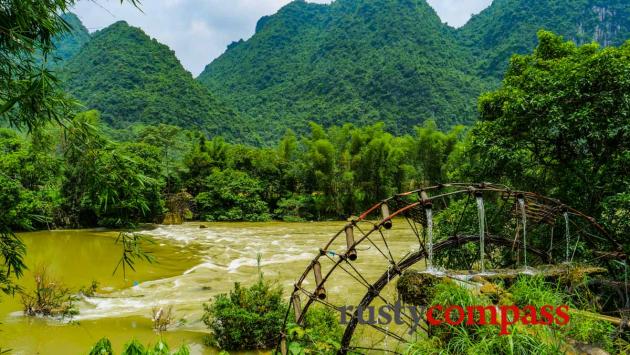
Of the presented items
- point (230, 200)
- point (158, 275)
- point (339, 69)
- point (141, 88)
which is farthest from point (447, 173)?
point (339, 69)

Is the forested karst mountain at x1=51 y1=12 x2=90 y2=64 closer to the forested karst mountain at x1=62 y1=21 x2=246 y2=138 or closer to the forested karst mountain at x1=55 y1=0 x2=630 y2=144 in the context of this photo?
the forested karst mountain at x1=55 y1=0 x2=630 y2=144

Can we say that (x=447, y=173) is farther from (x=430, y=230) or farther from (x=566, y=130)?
(x=430, y=230)

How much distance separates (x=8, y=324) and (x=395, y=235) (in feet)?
47.1

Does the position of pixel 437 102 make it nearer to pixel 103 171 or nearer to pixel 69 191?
pixel 69 191

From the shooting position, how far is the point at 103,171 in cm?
295

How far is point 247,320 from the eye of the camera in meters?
5.26

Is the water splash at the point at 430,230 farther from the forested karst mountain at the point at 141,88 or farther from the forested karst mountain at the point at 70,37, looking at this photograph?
the forested karst mountain at the point at 141,88

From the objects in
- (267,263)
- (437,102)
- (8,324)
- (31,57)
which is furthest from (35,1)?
(437,102)

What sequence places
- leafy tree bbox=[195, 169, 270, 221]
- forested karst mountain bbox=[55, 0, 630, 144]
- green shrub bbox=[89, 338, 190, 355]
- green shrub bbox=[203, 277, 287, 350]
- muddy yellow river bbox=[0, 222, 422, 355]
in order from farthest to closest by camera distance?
forested karst mountain bbox=[55, 0, 630, 144] → leafy tree bbox=[195, 169, 270, 221] → muddy yellow river bbox=[0, 222, 422, 355] → green shrub bbox=[203, 277, 287, 350] → green shrub bbox=[89, 338, 190, 355]

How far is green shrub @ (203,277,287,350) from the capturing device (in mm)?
5281

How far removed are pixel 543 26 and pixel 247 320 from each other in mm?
86554

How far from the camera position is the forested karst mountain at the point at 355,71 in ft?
189

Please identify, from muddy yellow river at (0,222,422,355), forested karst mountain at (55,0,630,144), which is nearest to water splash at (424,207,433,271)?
muddy yellow river at (0,222,422,355)

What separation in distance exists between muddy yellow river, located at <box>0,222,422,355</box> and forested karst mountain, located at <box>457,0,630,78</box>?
64.1 m
